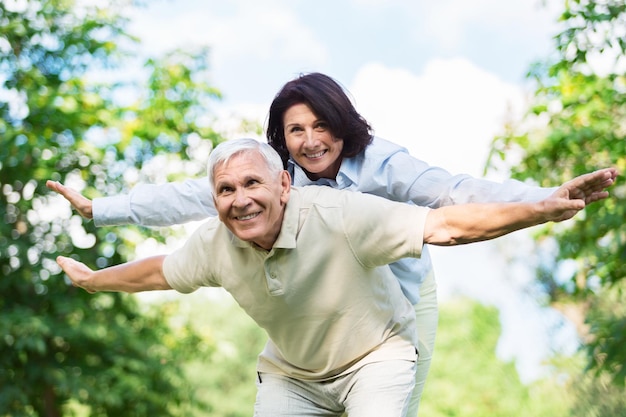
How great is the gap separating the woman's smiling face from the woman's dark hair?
0.07 ft

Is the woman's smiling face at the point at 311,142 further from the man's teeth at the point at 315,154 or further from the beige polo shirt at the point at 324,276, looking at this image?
the beige polo shirt at the point at 324,276

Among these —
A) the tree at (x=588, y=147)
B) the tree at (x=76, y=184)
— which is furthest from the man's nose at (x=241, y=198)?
the tree at (x=76, y=184)

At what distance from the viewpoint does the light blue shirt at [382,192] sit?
2633mm

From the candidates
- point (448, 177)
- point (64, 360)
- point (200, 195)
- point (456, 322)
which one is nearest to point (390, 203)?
point (448, 177)

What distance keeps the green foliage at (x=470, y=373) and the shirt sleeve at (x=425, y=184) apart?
11.7 metres

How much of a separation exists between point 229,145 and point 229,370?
2027 centimetres

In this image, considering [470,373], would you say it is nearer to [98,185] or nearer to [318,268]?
[98,185]

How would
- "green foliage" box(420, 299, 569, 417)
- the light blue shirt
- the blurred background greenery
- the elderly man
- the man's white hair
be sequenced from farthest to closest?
"green foliage" box(420, 299, 569, 417) < the blurred background greenery < the light blue shirt < the man's white hair < the elderly man

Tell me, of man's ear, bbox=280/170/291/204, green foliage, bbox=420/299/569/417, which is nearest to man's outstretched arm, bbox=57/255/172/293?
man's ear, bbox=280/170/291/204

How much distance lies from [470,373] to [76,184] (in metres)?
12.9

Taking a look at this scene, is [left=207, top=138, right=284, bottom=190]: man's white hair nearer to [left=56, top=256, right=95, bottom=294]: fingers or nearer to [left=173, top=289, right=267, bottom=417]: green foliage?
[left=56, top=256, right=95, bottom=294]: fingers

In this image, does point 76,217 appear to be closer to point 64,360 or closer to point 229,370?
point 64,360

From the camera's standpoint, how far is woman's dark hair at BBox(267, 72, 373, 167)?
2.93m

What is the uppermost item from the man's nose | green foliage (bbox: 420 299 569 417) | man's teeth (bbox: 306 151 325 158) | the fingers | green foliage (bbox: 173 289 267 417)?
man's teeth (bbox: 306 151 325 158)
